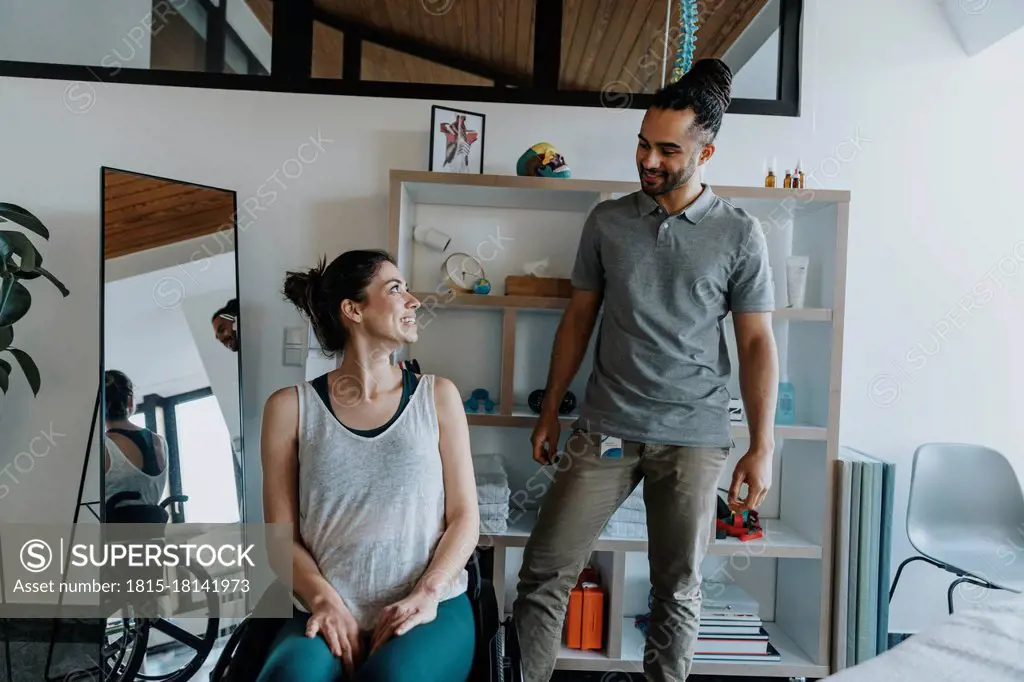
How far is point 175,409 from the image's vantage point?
85.1 inches

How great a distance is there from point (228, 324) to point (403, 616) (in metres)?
1.39

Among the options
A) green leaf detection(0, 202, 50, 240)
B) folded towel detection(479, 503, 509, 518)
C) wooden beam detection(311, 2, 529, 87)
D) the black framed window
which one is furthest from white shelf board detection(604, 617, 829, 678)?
green leaf detection(0, 202, 50, 240)

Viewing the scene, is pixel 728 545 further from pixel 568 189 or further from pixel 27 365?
pixel 27 365

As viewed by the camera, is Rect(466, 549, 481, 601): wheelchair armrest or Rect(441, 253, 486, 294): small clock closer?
Rect(466, 549, 481, 601): wheelchair armrest

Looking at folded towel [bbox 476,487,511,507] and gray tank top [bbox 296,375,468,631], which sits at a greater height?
gray tank top [bbox 296,375,468,631]

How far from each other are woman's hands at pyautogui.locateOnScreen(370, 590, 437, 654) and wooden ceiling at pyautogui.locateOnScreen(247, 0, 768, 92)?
1.83m

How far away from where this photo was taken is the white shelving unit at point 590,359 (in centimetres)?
213

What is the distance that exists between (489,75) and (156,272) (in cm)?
133

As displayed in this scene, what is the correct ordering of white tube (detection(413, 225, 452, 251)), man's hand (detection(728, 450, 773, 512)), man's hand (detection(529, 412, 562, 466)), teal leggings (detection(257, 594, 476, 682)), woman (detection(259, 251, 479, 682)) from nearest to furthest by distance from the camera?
teal leggings (detection(257, 594, 476, 682)) < woman (detection(259, 251, 479, 682)) < man's hand (detection(728, 450, 773, 512)) < man's hand (detection(529, 412, 562, 466)) < white tube (detection(413, 225, 452, 251))

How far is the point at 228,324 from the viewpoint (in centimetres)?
230

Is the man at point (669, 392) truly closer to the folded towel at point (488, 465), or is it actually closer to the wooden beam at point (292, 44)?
the folded towel at point (488, 465)

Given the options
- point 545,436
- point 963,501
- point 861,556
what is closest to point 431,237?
point 545,436

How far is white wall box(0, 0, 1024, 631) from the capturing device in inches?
96.4

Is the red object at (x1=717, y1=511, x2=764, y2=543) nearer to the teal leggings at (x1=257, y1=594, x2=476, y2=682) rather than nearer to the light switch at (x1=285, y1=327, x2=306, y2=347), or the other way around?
the teal leggings at (x1=257, y1=594, x2=476, y2=682)
